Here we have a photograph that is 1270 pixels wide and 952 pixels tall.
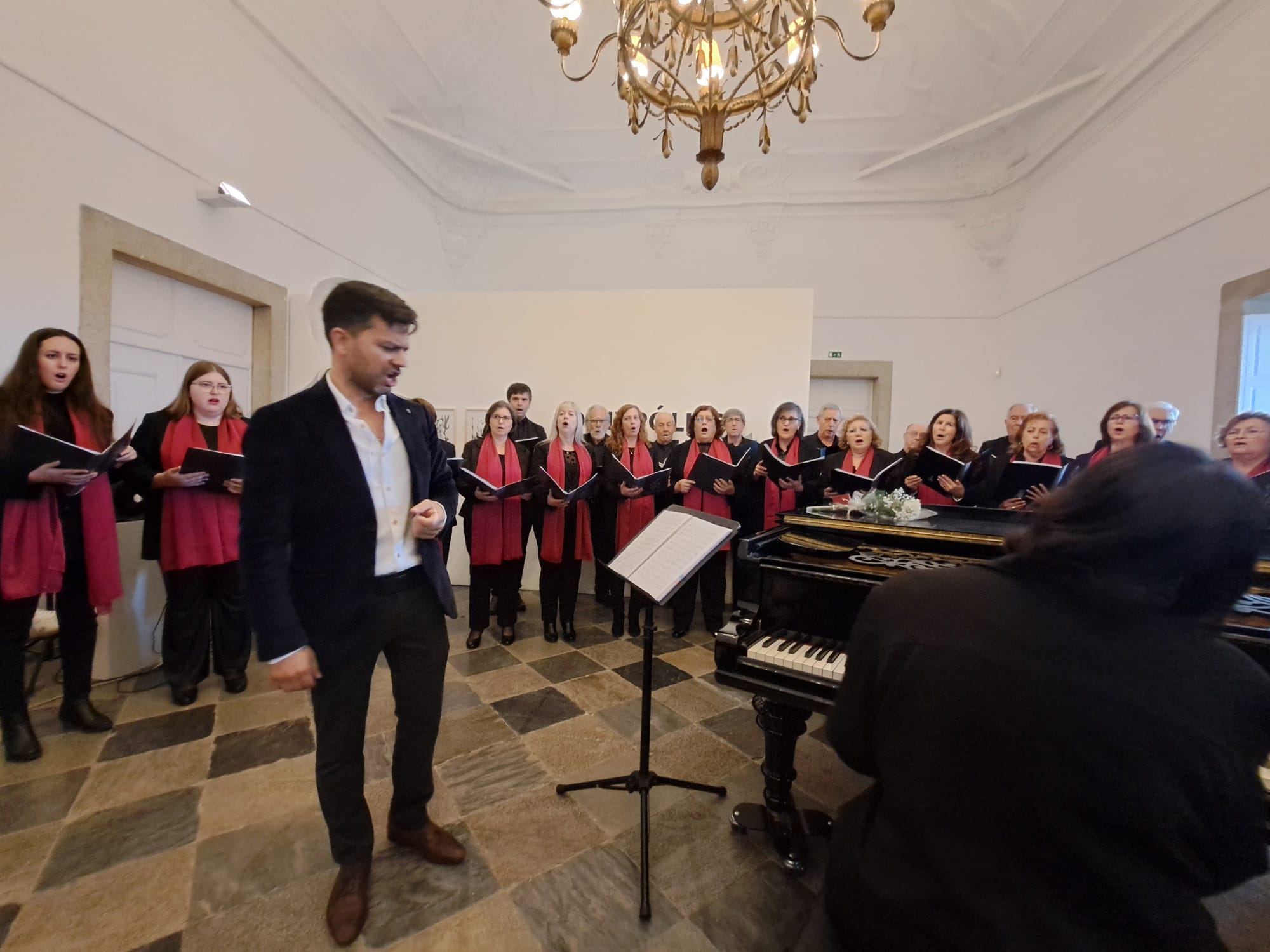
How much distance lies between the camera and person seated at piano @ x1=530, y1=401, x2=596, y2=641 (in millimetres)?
4062

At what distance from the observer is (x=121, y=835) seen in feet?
6.49

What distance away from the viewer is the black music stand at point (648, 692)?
65.3 inches

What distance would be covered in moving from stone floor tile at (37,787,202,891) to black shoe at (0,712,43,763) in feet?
2.21

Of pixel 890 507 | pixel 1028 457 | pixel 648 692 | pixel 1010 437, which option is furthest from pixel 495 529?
pixel 1010 437

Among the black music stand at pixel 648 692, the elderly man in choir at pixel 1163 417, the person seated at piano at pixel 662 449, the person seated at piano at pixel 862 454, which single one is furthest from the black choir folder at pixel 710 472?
the elderly man in choir at pixel 1163 417

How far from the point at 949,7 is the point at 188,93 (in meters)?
6.22

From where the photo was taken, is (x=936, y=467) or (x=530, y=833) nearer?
(x=530, y=833)

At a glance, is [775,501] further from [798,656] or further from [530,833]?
[530,833]

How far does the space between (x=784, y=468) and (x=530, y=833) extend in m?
2.77

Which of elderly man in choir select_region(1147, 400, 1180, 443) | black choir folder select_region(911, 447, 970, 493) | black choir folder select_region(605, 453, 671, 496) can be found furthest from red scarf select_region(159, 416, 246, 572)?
elderly man in choir select_region(1147, 400, 1180, 443)

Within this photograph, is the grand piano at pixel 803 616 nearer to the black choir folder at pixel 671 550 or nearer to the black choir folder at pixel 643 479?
the black choir folder at pixel 671 550

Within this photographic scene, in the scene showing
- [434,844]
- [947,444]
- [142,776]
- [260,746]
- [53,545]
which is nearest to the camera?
[434,844]

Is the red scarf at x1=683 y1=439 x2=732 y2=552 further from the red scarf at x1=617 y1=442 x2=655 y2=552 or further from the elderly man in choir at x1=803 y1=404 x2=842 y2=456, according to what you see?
the elderly man in choir at x1=803 y1=404 x2=842 y2=456

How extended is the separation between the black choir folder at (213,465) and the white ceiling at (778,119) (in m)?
3.72
